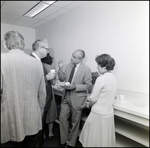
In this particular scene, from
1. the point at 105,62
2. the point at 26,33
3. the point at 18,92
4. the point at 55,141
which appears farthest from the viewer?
the point at 55,141

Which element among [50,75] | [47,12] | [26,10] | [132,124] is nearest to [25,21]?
[26,10]

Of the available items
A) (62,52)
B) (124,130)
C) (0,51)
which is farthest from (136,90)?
(0,51)

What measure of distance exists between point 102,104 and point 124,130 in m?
0.30

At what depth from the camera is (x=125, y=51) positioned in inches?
43.8

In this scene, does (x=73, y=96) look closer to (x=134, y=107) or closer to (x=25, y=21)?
(x=134, y=107)

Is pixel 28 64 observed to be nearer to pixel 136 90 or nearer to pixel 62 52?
pixel 62 52

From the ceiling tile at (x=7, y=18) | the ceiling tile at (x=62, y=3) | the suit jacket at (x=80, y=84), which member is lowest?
the suit jacket at (x=80, y=84)

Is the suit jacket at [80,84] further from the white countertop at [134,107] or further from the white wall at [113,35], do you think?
the white countertop at [134,107]

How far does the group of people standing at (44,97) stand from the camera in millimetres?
715

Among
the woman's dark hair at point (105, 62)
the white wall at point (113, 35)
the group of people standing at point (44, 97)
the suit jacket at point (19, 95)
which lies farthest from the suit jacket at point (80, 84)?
the suit jacket at point (19, 95)

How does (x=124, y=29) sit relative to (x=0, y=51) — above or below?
above

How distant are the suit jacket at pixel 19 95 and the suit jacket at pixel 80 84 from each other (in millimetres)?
369

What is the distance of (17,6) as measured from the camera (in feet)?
2.59

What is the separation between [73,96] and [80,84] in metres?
0.15
